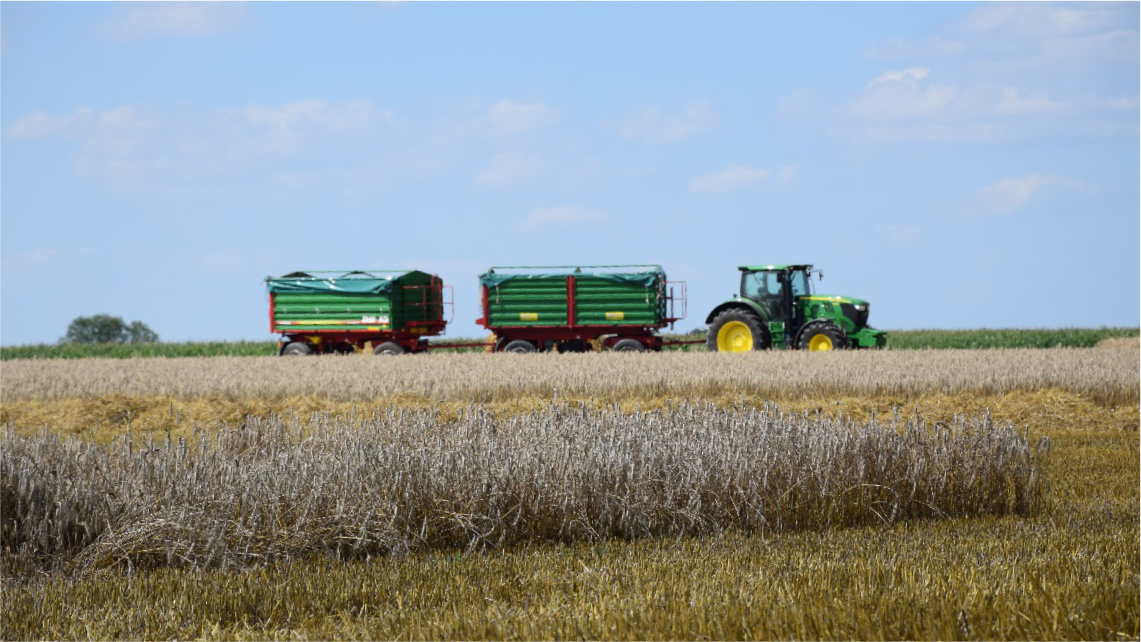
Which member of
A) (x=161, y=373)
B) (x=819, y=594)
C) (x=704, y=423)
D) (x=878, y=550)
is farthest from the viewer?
(x=161, y=373)

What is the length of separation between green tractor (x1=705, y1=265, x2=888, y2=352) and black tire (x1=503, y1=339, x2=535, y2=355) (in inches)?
196

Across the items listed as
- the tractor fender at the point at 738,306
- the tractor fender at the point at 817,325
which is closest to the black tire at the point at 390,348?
the tractor fender at the point at 738,306

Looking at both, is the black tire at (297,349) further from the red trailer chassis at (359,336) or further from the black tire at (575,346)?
the black tire at (575,346)

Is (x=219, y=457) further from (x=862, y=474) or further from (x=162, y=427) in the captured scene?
(x=162, y=427)

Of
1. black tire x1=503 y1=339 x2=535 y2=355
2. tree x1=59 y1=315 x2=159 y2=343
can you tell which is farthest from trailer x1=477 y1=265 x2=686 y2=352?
tree x1=59 y1=315 x2=159 y2=343

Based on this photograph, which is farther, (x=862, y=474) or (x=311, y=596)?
(x=862, y=474)

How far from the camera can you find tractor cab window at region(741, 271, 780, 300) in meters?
25.1

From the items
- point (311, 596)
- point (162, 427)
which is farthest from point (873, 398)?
point (311, 596)

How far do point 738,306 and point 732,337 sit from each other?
797mm

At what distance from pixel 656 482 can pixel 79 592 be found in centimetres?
385

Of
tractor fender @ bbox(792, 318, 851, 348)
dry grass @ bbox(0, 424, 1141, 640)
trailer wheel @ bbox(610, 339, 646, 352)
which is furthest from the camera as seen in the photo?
trailer wheel @ bbox(610, 339, 646, 352)

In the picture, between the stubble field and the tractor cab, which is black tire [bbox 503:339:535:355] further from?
the stubble field

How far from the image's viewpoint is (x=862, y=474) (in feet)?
26.5

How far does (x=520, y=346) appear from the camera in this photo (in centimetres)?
2786
